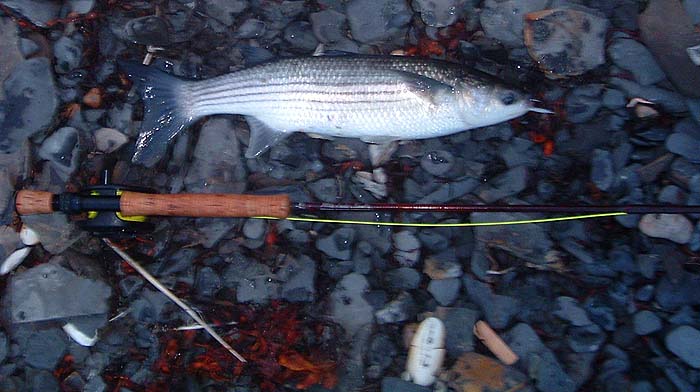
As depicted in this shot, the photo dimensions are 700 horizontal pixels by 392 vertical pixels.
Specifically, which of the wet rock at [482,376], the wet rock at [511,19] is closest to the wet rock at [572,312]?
the wet rock at [482,376]

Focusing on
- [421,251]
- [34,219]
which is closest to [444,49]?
[421,251]

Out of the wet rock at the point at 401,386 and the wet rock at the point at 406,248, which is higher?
the wet rock at the point at 406,248

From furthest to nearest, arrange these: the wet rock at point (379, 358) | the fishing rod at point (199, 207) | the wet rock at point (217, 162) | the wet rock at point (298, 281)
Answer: the wet rock at point (217, 162) → the wet rock at point (298, 281) → the wet rock at point (379, 358) → the fishing rod at point (199, 207)

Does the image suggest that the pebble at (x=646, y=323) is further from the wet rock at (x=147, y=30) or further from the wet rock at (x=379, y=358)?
the wet rock at (x=147, y=30)

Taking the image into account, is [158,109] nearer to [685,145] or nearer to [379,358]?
[379,358]

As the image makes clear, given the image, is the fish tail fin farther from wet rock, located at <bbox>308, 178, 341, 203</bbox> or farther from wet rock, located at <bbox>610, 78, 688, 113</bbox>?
wet rock, located at <bbox>610, 78, 688, 113</bbox>

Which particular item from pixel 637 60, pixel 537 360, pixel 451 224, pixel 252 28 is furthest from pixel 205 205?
pixel 637 60
